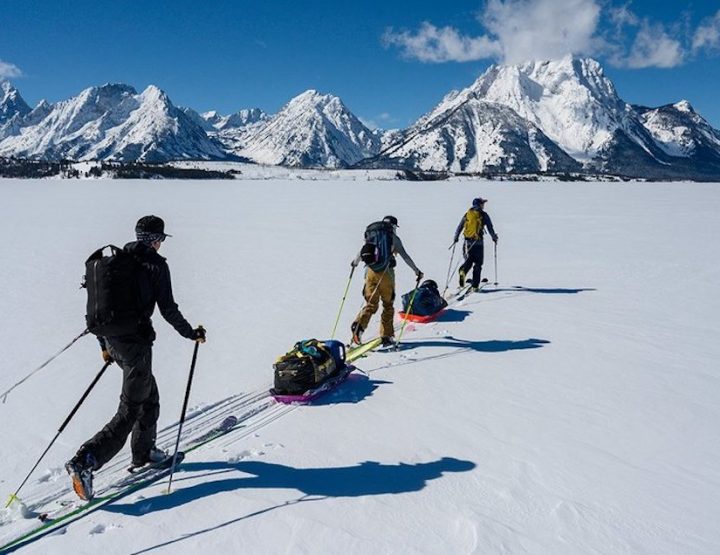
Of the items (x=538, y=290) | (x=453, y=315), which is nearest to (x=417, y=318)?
(x=453, y=315)

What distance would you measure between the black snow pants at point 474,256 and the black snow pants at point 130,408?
29.1 feet

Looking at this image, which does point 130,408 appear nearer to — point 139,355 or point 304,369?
point 139,355

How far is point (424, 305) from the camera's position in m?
10.1

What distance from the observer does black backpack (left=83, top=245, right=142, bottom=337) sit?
4031 millimetres

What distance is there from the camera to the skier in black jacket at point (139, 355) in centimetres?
420

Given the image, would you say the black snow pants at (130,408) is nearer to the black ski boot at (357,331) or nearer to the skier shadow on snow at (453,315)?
the black ski boot at (357,331)

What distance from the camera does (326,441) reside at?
5.25m

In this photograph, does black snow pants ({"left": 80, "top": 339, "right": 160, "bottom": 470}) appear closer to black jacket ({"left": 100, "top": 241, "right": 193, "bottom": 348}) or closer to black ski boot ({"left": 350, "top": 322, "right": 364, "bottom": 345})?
black jacket ({"left": 100, "top": 241, "right": 193, "bottom": 348})

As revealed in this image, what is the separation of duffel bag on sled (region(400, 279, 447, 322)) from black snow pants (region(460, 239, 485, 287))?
2156 millimetres

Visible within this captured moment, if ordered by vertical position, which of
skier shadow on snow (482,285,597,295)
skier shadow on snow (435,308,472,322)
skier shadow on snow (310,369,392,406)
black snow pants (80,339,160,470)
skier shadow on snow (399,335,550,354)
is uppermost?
black snow pants (80,339,160,470)

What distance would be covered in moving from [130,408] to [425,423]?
9.75ft

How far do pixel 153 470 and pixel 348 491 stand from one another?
178cm

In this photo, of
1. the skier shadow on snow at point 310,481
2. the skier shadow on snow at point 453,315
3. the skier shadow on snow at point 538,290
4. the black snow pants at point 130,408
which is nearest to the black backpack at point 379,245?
the skier shadow on snow at point 453,315

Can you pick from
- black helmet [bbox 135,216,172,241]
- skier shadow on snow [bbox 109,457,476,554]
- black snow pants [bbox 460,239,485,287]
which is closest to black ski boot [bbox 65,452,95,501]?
skier shadow on snow [bbox 109,457,476,554]
